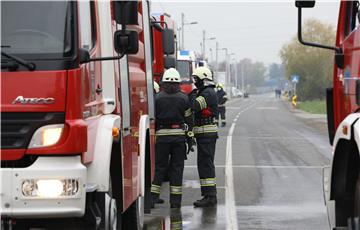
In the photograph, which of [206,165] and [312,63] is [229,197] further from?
[312,63]

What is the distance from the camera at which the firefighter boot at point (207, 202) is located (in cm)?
999

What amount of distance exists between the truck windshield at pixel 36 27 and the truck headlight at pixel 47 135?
1.67ft

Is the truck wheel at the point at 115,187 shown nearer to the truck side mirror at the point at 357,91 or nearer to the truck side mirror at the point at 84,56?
the truck side mirror at the point at 84,56

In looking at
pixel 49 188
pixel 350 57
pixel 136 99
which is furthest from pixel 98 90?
pixel 350 57

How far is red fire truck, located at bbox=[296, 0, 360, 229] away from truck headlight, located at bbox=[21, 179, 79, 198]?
2082mm

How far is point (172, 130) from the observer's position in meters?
9.62

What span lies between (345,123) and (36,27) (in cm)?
244

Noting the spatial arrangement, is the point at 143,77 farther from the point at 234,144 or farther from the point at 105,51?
Answer: the point at 234,144

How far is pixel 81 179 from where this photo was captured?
457 cm

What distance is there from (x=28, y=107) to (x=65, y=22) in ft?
2.16

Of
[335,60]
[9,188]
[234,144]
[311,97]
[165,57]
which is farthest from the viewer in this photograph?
[311,97]

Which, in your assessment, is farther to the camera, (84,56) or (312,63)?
(312,63)

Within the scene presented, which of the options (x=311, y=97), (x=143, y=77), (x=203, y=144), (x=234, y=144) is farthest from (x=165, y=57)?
(x=311, y=97)

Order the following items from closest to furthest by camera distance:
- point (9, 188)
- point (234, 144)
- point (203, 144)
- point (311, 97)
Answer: point (9, 188), point (203, 144), point (234, 144), point (311, 97)
